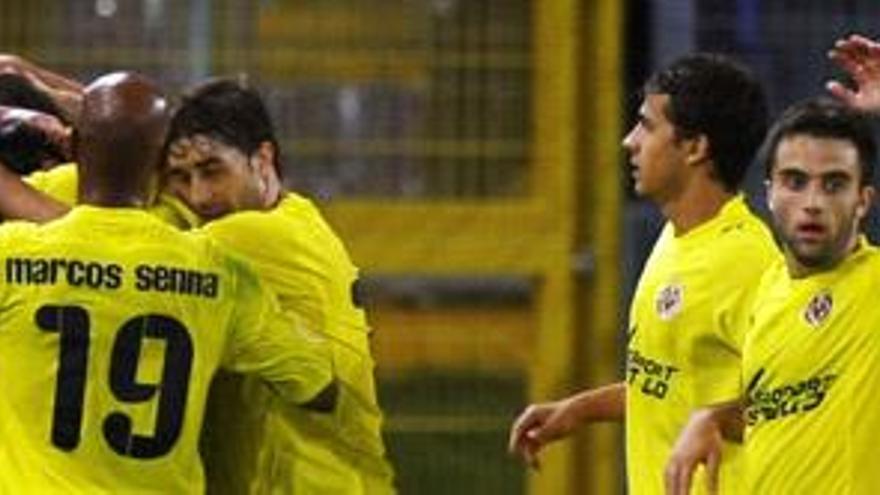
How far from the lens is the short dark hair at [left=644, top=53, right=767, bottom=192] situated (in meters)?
7.27

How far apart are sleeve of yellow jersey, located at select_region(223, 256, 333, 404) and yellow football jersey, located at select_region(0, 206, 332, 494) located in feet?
0.25

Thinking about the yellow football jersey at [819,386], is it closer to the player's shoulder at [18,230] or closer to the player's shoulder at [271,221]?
the player's shoulder at [271,221]

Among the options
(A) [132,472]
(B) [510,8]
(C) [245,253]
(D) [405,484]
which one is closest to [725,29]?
(B) [510,8]

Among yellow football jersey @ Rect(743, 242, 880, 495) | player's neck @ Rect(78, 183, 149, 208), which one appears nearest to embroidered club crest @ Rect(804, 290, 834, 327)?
yellow football jersey @ Rect(743, 242, 880, 495)

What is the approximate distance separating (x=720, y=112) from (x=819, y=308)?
29.8 inches

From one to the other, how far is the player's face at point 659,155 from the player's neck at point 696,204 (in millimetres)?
22

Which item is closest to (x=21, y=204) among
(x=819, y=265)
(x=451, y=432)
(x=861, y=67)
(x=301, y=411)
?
(x=301, y=411)

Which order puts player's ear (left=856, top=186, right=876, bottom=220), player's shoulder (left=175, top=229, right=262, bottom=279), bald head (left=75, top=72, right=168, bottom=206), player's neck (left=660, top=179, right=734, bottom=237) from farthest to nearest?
player's neck (left=660, top=179, right=734, bottom=237)
player's ear (left=856, top=186, right=876, bottom=220)
player's shoulder (left=175, top=229, right=262, bottom=279)
bald head (left=75, top=72, right=168, bottom=206)

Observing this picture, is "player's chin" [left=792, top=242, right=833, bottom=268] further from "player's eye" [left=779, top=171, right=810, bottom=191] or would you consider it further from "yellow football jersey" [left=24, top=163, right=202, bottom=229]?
"yellow football jersey" [left=24, top=163, right=202, bottom=229]

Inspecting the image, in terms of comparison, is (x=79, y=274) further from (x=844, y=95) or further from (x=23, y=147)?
(x=844, y=95)

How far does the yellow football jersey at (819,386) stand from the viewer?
6.59 m

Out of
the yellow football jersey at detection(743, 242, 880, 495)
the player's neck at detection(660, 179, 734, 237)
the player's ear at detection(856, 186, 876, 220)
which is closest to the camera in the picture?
the yellow football jersey at detection(743, 242, 880, 495)

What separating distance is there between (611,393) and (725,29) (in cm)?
178

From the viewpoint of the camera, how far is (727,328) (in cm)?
702
